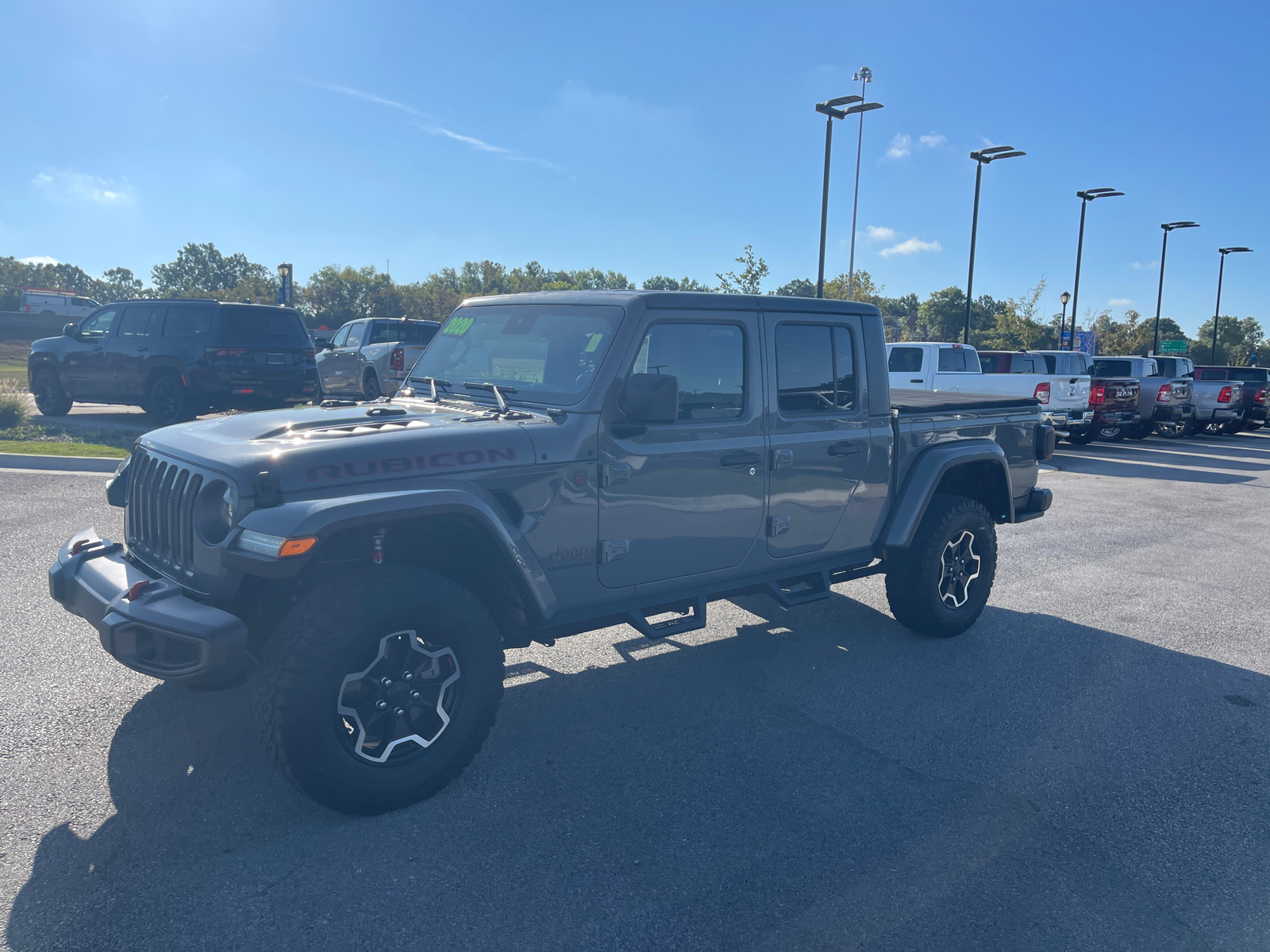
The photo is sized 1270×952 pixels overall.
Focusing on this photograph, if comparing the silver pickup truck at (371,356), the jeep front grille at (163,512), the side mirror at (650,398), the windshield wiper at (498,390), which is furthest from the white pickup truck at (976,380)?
the jeep front grille at (163,512)

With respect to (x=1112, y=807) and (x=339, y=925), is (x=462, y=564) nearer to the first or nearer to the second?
(x=339, y=925)

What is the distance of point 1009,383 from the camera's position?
→ 17094 mm

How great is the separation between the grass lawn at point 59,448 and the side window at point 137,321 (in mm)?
2346

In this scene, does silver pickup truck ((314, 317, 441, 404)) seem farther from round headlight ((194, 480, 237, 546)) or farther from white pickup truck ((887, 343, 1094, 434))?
round headlight ((194, 480, 237, 546))

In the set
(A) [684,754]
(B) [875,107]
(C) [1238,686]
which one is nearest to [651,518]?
(A) [684,754]

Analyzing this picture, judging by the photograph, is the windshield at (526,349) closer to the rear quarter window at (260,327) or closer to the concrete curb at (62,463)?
the concrete curb at (62,463)

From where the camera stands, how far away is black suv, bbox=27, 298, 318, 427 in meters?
12.8

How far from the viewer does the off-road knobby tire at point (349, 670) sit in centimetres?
313

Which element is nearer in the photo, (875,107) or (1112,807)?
(1112,807)

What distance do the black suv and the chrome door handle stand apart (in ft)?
34.6

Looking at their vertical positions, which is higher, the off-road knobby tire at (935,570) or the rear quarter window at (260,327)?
the rear quarter window at (260,327)

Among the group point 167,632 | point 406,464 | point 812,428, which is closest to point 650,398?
point 406,464

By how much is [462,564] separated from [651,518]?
2.85 ft

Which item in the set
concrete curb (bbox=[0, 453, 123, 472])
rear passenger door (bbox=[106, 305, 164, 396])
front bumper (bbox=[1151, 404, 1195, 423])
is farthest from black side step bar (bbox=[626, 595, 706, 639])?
front bumper (bbox=[1151, 404, 1195, 423])
